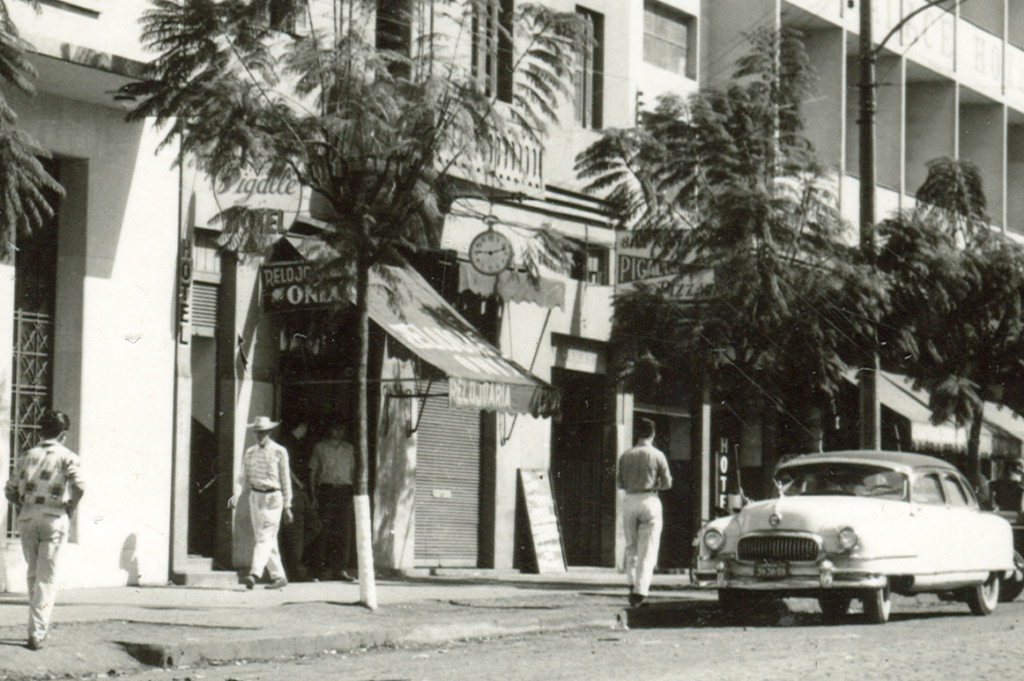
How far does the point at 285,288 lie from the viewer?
67.3ft

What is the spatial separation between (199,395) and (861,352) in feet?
27.5

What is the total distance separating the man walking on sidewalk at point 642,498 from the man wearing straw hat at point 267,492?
351 cm

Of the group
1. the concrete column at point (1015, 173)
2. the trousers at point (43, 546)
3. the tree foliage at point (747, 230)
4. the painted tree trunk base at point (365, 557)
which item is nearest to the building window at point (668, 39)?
the tree foliage at point (747, 230)

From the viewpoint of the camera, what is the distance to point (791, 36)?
23.0 m

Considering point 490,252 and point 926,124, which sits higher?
point 926,124

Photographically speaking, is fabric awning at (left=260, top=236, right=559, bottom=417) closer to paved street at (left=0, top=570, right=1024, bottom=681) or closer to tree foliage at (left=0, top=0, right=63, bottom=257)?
paved street at (left=0, top=570, right=1024, bottom=681)

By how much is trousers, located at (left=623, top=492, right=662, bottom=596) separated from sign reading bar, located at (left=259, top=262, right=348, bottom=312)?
160 inches

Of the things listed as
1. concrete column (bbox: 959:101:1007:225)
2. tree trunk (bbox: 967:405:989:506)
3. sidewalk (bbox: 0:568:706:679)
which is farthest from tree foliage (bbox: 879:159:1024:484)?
concrete column (bbox: 959:101:1007:225)

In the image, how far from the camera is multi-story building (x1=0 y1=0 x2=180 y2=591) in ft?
59.9

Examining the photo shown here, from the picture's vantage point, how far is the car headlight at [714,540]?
18.1m

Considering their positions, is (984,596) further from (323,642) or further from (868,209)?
(323,642)

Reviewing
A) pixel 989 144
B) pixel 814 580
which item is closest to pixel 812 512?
pixel 814 580

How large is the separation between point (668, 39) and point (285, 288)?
11138 mm

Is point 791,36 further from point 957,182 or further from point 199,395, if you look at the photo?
point 199,395
